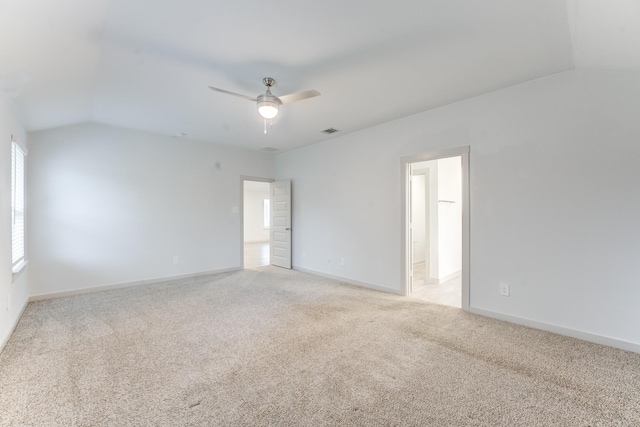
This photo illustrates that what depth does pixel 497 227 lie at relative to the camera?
3338 millimetres

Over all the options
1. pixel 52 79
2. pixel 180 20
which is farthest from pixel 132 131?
pixel 180 20

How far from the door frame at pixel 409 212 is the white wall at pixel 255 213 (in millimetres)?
8116

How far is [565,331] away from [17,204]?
6.28 metres

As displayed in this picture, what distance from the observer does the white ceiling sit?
1878mm

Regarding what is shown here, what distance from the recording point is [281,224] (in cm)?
652

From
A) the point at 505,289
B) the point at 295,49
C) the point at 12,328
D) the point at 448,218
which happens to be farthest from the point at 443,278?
the point at 12,328

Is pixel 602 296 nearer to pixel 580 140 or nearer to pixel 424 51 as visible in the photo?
pixel 580 140

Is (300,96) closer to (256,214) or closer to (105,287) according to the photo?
(105,287)

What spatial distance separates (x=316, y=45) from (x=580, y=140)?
2.68m

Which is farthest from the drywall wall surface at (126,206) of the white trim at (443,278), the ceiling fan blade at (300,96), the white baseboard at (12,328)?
the white trim at (443,278)

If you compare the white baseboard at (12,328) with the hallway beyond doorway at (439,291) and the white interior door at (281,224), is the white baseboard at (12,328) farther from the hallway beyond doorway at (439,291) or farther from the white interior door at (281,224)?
the hallway beyond doorway at (439,291)

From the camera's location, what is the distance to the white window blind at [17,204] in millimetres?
3244

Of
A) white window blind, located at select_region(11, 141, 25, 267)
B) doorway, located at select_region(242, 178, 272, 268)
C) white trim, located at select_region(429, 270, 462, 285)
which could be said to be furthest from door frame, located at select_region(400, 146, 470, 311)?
doorway, located at select_region(242, 178, 272, 268)

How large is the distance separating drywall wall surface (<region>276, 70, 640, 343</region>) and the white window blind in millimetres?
4706
